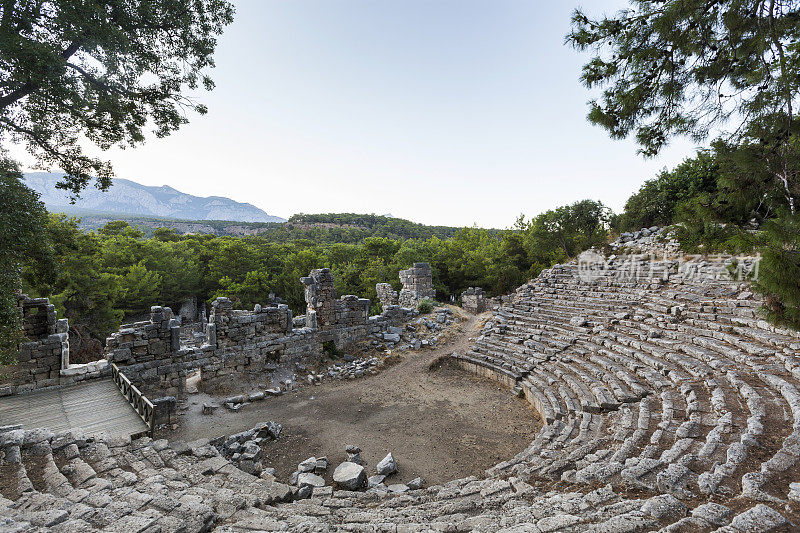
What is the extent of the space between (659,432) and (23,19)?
42.2 feet

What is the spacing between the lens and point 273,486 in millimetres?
5773

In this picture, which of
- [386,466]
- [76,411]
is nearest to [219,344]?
[76,411]

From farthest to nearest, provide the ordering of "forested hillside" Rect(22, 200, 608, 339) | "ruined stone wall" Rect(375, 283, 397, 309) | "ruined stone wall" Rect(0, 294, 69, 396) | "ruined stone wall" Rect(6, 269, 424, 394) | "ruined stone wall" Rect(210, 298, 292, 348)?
"forested hillside" Rect(22, 200, 608, 339)
"ruined stone wall" Rect(375, 283, 397, 309)
"ruined stone wall" Rect(210, 298, 292, 348)
"ruined stone wall" Rect(6, 269, 424, 394)
"ruined stone wall" Rect(0, 294, 69, 396)

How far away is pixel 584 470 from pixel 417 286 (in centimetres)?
1547

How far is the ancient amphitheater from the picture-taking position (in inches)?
147

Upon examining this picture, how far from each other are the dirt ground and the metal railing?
4.51ft

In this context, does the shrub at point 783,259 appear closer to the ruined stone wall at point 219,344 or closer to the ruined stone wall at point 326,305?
the ruined stone wall at point 326,305

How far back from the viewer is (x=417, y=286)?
20.2 metres

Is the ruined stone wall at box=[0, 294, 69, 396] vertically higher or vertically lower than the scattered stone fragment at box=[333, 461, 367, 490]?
higher

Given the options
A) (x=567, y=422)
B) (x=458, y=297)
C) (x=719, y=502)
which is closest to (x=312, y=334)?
(x=567, y=422)

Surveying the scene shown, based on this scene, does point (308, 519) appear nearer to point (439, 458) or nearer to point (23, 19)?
point (439, 458)

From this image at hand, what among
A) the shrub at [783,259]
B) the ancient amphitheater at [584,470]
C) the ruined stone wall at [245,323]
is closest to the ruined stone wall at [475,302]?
the ancient amphitheater at [584,470]

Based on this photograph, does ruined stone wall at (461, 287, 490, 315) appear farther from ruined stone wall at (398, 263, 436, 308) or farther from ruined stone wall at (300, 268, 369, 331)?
ruined stone wall at (300, 268, 369, 331)

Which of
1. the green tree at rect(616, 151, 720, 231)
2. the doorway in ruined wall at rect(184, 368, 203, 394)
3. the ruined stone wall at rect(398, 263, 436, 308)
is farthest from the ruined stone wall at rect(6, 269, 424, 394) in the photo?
the green tree at rect(616, 151, 720, 231)
